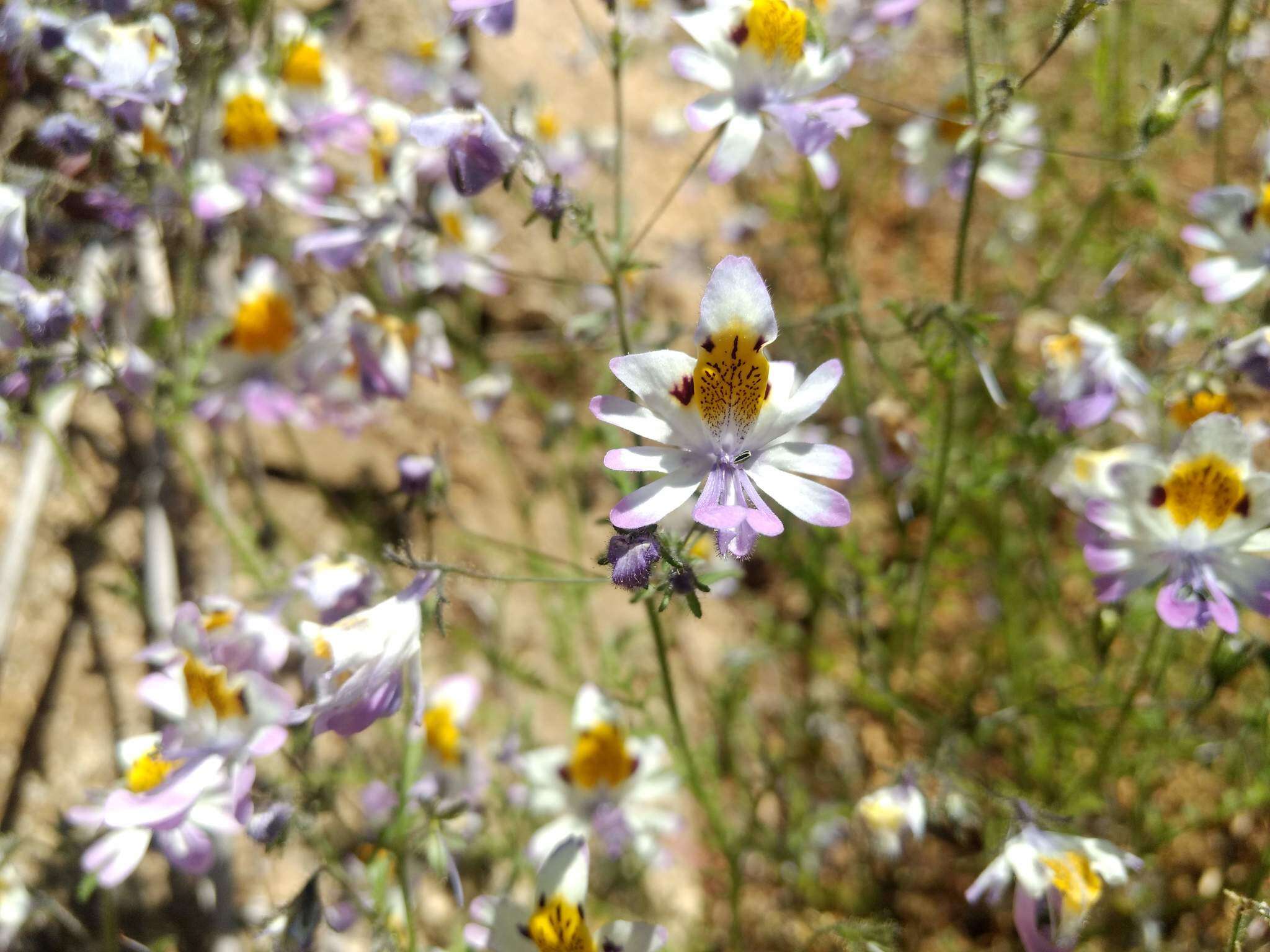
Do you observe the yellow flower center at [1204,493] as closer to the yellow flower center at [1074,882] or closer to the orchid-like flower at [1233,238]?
the orchid-like flower at [1233,238]

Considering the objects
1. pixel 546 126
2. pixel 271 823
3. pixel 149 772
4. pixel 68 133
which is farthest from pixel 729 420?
pixel 546 126

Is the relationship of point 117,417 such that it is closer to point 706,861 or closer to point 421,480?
point 421,480

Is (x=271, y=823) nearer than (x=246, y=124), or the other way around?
(x=271, y=823)

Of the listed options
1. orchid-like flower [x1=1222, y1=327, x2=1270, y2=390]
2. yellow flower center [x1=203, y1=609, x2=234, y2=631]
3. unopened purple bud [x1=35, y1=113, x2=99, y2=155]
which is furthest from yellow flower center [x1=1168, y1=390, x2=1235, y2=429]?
unopened purple bud [x1=35, y1=113, x2=99, y2=155]

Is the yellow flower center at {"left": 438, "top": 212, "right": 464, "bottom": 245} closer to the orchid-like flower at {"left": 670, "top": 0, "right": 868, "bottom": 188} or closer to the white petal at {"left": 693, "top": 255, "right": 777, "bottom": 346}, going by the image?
the orchid-like flower at {"left": 670, "top": 0, "right": 868, "bottom": 188}

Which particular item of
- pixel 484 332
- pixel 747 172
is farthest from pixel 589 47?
pixel 484 332

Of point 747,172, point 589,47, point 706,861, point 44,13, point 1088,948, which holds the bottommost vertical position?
point 706,861

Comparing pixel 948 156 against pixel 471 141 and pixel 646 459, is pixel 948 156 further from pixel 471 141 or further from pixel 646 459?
pixel 646 459
